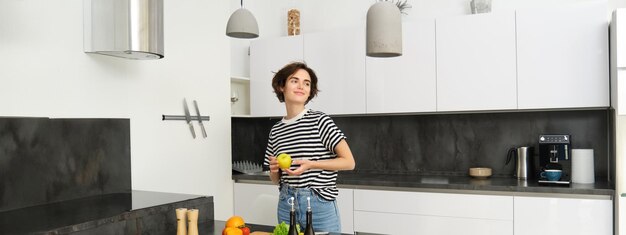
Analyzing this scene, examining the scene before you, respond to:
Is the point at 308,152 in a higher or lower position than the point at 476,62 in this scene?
lower

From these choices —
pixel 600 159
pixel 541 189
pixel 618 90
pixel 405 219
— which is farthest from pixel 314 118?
pixel 600 159

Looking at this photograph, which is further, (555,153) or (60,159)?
(555,153)

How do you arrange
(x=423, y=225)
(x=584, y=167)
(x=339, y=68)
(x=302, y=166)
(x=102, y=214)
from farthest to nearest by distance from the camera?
(x=339, y=68)
(x=423, y=225)
(x=584, y=167)
(x=302, y=166)
(x=102, y=214)

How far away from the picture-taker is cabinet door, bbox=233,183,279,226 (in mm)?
3666

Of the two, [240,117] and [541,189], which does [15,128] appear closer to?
[240,117]

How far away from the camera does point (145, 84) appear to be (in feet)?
9.73

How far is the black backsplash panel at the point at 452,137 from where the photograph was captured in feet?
11.0

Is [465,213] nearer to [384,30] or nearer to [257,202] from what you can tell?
[384,30]

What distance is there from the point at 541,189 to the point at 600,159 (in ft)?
2.34

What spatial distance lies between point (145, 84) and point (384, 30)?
4.60 feet

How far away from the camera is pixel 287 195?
7.84 feet

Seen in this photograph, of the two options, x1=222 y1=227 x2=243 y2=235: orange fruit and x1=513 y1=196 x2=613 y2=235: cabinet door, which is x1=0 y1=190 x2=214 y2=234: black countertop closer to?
x1=222 y1=227 x2=243 y2=235: orange fruit

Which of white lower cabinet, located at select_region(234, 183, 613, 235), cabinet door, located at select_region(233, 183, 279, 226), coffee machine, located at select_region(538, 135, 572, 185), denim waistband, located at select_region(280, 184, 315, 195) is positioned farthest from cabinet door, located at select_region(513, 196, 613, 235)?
cabinet door, located at select_region(233, 183, 279, 226)

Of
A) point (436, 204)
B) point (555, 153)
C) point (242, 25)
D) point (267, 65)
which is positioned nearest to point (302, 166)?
point (242, 25)
